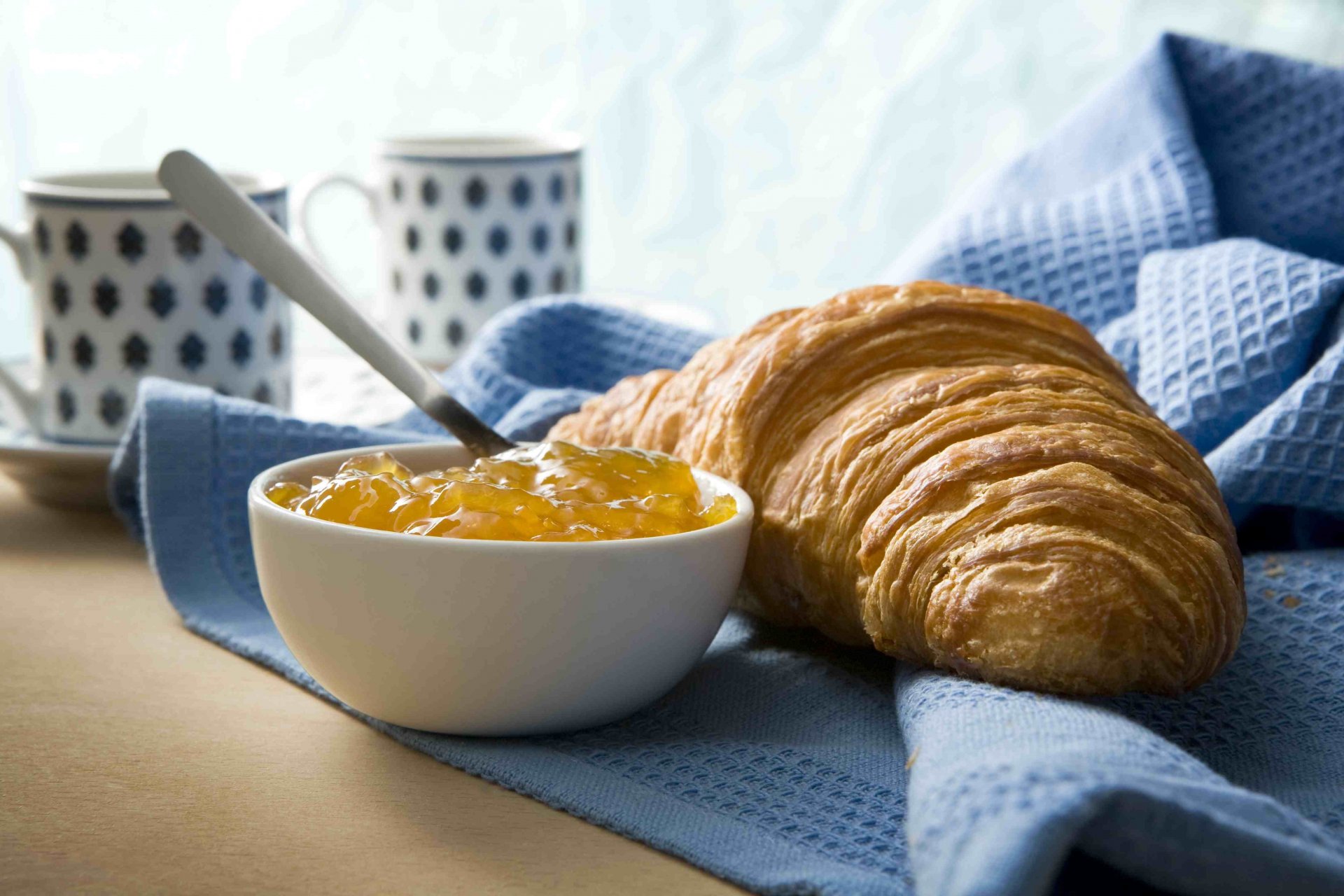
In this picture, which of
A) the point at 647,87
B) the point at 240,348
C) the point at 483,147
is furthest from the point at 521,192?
the point at 647,87

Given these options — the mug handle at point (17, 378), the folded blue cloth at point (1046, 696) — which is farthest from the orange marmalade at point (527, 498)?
the mug handle at point (17, 378)

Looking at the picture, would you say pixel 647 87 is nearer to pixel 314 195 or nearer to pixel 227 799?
pixel 314 195

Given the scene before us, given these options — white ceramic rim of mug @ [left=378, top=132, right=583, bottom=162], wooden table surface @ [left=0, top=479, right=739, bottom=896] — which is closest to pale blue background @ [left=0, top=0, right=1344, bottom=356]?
white ceramic rim of mug @ [left=378, top=132, right=583, bottom=162]

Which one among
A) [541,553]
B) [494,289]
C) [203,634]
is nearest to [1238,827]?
[541,553]

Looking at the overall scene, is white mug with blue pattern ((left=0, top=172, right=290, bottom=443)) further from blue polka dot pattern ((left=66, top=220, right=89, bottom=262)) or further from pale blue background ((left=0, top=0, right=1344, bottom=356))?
pale blue background ((left=0, top=0, right=1344, bottom=356))

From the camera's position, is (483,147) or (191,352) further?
(483,147)

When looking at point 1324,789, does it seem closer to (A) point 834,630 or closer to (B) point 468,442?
(A) point 834,630
